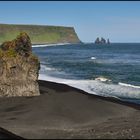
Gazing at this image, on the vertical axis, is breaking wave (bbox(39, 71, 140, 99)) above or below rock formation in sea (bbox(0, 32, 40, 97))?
below

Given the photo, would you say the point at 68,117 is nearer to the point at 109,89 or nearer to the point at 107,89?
the point at 107,89

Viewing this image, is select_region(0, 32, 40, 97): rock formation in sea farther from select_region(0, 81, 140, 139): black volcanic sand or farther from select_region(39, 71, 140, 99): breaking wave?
select_region(39, 71, 140, 99): breaking wave

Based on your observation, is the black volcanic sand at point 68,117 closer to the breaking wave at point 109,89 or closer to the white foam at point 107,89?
the breaking wave at point 109,89

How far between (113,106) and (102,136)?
30.4 feet

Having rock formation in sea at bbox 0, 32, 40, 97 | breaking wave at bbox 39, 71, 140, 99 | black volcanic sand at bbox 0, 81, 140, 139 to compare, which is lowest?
breaking wave at bbox 39, 71, 140, 99

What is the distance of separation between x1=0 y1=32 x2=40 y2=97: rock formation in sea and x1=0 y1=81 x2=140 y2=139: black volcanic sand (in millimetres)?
1200

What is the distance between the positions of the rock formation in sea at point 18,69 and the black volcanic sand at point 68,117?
1.20 meters

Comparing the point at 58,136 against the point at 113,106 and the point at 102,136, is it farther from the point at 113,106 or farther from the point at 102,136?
the point at 113,106

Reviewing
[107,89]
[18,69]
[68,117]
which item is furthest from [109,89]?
[68,117]

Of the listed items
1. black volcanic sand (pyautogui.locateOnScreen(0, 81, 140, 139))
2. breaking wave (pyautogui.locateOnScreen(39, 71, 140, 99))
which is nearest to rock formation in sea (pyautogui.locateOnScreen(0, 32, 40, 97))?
black volcanic sand (pyautogui.locateOnScreen(0, 81, 140, 139))

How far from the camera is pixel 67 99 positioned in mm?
30156

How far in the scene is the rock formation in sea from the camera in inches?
1281

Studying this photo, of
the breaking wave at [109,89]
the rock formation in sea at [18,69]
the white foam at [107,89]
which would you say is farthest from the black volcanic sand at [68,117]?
the white foam at [107,89]

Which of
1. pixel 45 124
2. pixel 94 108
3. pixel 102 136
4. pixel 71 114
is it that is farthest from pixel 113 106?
pixel 102 136
